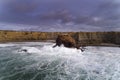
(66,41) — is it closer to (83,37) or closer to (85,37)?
(83,37)

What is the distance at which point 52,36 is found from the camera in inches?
3297

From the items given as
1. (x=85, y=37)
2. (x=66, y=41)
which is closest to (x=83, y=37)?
(x=85, y=37)

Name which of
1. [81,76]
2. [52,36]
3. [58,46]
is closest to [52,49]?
[58,46]

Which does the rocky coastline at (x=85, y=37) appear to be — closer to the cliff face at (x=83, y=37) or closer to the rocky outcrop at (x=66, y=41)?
the cliff face at (x=83, y=37)

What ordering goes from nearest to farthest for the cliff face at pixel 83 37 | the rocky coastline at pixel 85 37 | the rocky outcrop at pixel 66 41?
the rocky outcrop at pixel 66 41 < the rocky coastline at pixel 85 37 < the cliff face at pixel 83 37

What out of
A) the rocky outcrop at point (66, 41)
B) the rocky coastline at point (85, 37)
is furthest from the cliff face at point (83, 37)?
the rocky outcrop at point (66, 41)

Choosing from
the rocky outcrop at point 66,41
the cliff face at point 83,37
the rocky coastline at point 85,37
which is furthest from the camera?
the cliff face at point 83,37

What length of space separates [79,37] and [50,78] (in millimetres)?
51243

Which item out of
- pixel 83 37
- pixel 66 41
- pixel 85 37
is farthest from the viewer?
pixel 83 37

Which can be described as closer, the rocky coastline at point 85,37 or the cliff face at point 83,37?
the rocky coastline at point 85,37

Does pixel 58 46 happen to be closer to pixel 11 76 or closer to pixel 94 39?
pixel 11 76

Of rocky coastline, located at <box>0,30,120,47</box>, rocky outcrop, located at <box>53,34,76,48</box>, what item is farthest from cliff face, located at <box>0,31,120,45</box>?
rocky outcrop, located at <box>53,34,76,48</box>

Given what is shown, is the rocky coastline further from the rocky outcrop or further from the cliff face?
the rocky outcrop

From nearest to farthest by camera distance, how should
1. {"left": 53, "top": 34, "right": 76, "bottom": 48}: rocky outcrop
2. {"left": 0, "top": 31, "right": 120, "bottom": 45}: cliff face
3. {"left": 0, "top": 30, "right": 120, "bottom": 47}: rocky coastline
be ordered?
{"left": 53, "top": 34, "right": 76, "bottom": 48}: rocky outcrop
{"left": 0, "top": 30, "right": 120, "bottom": 47}: rocky coastline
{"left": 0, "top": 31, "right": 120, "bottom": 45}: cliff face
